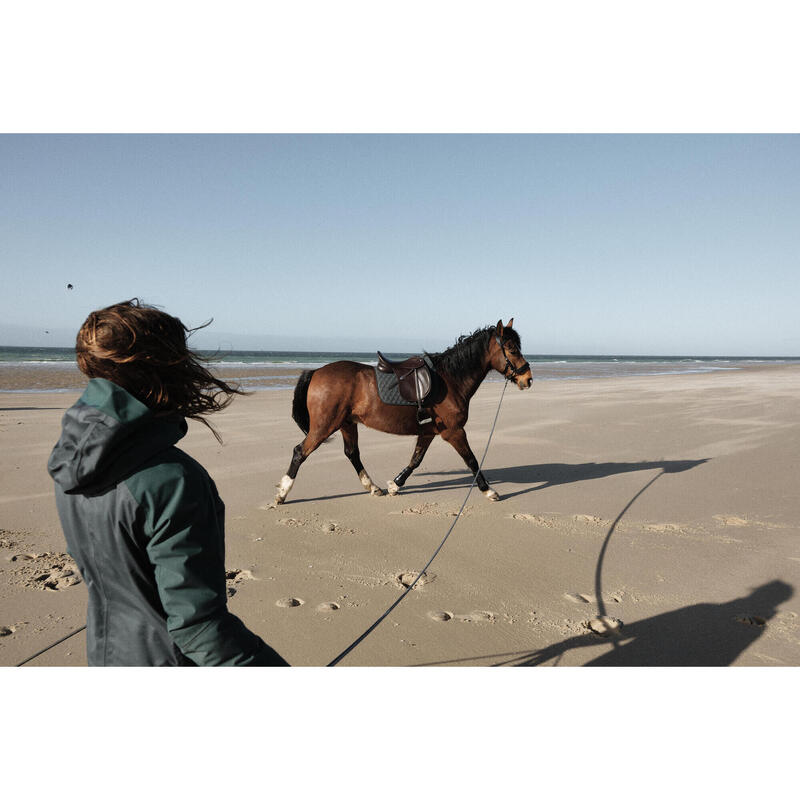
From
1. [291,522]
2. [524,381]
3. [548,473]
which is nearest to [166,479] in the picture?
[291,522]

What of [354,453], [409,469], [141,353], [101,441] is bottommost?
[409,469]

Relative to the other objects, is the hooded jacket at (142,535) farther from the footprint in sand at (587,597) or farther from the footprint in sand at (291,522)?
the footprint in sand at (291,522)

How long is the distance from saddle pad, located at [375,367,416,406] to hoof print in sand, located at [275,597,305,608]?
2.71 metres

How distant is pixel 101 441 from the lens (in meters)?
1.22

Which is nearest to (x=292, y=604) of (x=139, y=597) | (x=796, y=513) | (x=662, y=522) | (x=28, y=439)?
(x=139, y=597)

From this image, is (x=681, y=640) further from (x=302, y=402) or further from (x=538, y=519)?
(x=302, y=402)

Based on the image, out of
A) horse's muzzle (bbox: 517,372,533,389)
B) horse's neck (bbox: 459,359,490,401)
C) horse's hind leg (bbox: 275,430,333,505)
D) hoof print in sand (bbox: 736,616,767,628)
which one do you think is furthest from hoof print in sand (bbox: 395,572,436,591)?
horse's muzzle (bbox: 517,372,533,389)

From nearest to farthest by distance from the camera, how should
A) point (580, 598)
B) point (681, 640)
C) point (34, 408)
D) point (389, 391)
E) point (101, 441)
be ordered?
point (101, 441) → point (681, 640) → point (580, 598) → point (389, 391) → point (34, 408)

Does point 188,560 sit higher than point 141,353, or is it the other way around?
point 141,353

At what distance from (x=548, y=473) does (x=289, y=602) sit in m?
4.80

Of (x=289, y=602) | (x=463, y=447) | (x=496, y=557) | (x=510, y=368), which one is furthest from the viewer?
(x=510, y=368)

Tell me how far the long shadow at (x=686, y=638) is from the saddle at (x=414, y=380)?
125 inches

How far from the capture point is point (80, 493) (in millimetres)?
1279

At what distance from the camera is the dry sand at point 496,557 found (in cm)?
308
